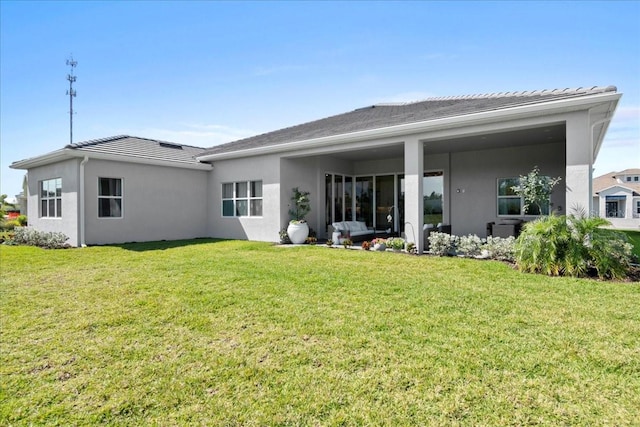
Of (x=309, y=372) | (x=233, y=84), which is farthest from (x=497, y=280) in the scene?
(x=233, y=84)

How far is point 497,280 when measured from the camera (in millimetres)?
6672

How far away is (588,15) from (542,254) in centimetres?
684

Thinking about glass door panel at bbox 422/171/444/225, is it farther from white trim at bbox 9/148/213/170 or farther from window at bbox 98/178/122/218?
window at bbox 98/178/122/218

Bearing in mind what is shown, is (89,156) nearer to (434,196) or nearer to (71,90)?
(434,196)

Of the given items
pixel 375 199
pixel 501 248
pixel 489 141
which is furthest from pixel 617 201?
pixel 501 248

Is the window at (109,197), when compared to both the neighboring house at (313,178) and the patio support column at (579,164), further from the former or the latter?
the patio support column at (579,164)

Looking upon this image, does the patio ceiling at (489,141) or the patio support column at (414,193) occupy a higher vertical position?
the patio ceiling at (489,141)

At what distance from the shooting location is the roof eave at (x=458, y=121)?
289 inches

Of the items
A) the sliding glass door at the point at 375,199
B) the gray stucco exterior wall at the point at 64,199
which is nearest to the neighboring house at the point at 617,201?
the sliding glass door at the point at 375,199

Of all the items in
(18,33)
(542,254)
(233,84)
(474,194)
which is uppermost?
(18,33)

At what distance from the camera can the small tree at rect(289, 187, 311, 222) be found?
13.2 metres

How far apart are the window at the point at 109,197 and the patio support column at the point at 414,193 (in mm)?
10154

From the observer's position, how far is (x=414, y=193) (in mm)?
10078

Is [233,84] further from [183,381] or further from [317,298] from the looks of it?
[183,381]
